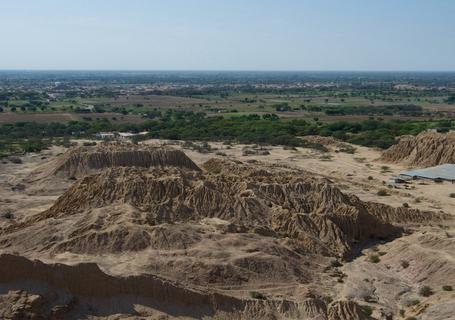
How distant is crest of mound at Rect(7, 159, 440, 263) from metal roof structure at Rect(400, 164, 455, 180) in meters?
17.5

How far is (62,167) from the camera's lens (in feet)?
176

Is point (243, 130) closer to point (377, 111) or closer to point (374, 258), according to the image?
point (377, 111)

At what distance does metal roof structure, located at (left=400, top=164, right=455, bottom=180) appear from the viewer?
56.8 m

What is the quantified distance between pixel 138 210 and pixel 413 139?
4398cm

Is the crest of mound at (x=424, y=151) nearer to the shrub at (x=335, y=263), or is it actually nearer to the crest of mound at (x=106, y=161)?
the crest of mound at (x=106, y=161)

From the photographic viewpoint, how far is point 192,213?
119ft

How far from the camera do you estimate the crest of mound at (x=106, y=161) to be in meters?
53.3

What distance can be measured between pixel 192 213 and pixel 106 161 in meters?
20.2

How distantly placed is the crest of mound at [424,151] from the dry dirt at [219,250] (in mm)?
18032

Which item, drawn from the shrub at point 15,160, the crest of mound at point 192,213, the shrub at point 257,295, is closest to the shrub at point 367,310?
the shrub at point 257,295

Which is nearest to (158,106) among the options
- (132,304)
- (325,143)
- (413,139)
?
(325,143)

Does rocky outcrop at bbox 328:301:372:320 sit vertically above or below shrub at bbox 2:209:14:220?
above

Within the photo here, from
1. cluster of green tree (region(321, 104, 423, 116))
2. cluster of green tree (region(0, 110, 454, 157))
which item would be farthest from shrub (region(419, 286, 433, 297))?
cluster of green tree (region(321, 104, 423, 116))

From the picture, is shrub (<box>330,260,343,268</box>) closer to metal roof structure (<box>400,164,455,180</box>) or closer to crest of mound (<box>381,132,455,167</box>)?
metal roof structure (<box>400,164,455,180</box>)
